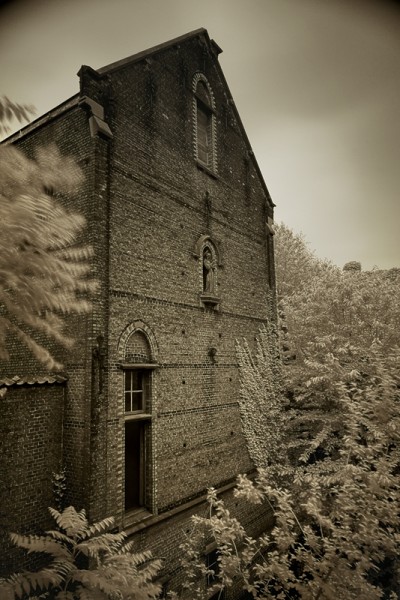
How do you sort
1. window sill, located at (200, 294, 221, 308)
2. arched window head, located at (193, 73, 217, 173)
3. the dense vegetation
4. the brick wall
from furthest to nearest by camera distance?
1. arched window head, located at (193, 73, 217, 173)
2. window sill, located at (200, 294, 221, 308)
3. the brick wall
4. the dense vegetation

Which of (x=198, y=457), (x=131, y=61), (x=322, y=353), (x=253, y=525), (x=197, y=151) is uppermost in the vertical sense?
(x=131, y=61)

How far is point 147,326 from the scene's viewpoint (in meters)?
8.06

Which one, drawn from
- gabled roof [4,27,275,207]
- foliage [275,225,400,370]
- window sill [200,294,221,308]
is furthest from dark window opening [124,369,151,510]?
gabled roof [4,27,275,207]

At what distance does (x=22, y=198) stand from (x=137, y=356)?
18.1 ft

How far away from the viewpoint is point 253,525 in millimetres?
10500

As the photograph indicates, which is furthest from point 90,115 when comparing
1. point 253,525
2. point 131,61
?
point 253,525

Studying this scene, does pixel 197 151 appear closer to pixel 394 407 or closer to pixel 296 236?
pixel 394 407

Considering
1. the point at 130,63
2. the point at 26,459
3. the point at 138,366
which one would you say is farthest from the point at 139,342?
the point at 130,63

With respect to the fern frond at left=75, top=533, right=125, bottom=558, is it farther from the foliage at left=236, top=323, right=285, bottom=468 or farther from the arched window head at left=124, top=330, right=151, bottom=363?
the foliage at left=236, top=323, right=285, bottom=468

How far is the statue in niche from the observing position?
10312 mm

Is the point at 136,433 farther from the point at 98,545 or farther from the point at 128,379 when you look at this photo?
the point at 98,545

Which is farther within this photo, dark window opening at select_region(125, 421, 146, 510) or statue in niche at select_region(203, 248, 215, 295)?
statue in niche at select_region(203, 248, 215, 295)

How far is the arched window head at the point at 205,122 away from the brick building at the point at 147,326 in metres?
0.06

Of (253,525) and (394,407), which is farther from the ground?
(394,407)
